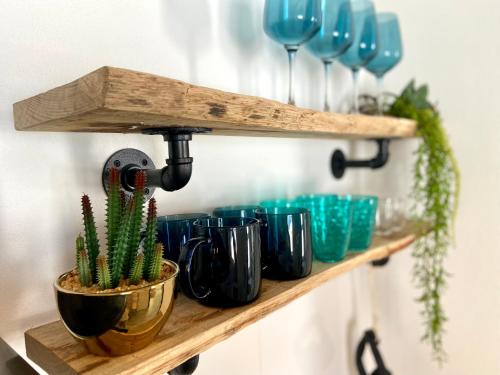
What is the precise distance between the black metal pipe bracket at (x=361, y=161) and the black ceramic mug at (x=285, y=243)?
1.41 feet

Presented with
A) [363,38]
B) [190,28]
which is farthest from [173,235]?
[363,38]

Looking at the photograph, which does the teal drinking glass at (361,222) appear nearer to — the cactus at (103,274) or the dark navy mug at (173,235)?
the dark navy mug at (173,235)

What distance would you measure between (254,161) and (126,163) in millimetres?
274

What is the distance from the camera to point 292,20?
585 mm

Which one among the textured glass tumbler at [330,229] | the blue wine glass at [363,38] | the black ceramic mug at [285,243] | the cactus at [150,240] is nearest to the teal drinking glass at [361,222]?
the textured glass tumbler at [330,229]

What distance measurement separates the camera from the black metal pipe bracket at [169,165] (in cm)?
45

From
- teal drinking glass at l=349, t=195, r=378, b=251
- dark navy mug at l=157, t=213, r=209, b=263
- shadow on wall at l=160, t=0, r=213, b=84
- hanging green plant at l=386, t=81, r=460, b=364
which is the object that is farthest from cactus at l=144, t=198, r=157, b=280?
hanging green plant at l=386, t=81, r=460, b=364

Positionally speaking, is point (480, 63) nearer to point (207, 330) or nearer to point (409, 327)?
point (409, 327)

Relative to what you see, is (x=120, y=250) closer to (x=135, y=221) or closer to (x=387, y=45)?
(x=135, y=221)

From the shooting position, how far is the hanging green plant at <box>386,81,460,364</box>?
90cm

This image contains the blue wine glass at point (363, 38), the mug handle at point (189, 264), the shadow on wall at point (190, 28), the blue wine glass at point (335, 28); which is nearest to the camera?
the mug handle at point (189, 264)

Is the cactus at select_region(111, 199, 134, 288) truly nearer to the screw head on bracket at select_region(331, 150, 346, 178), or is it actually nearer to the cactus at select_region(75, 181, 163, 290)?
the cactus at select_region(75, 181, 163, 290)

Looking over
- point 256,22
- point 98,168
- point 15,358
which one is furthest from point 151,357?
point 256,22

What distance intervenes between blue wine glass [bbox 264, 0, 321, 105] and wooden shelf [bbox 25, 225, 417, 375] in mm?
384
